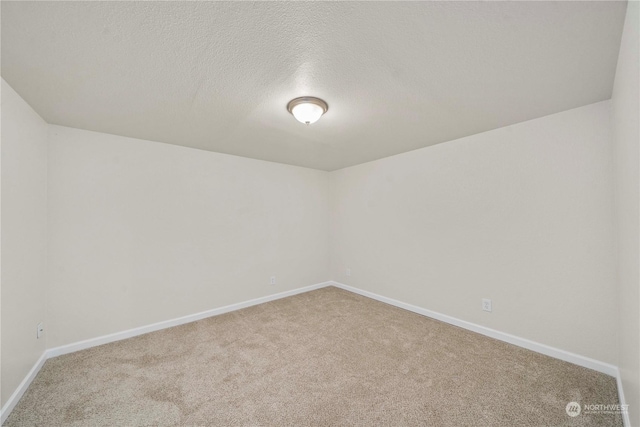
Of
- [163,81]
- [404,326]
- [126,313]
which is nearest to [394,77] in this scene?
[163,81]

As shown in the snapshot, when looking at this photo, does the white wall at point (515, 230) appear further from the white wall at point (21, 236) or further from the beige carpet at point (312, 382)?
the white wall at point (21, 236)

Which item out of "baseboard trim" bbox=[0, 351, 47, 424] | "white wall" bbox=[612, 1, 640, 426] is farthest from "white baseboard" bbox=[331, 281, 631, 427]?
"baseboard trim" bbox=[0, 351, 47, 424]

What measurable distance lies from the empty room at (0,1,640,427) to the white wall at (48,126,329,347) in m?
0.02

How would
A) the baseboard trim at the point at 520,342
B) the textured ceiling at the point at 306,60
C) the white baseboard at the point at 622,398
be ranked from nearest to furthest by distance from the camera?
the textured ceiling at the point at 306,60, the white baseboard at the point at 622,398, the baseboard trim at the point at 520,342

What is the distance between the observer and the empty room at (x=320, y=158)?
1.33 m

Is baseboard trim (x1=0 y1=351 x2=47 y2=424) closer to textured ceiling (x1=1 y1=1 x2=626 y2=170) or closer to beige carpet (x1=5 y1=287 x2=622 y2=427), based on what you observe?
beige carpet (x1=5 y1=287 x2=622 y2=427)

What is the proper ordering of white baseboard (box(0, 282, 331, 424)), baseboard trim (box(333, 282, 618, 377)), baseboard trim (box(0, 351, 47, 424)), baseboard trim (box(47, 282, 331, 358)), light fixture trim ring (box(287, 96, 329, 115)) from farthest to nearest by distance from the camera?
baseboard trim (box(47, 282, 331, 358)) → baseboard trim (box(333, 282, 618, 377)) → light fixture trim ring (box(287, 96, 329, 115)) → white baseboard (box(0, 282, 331, 424)) → baseboard trim (box(0, 351, 47, 424))

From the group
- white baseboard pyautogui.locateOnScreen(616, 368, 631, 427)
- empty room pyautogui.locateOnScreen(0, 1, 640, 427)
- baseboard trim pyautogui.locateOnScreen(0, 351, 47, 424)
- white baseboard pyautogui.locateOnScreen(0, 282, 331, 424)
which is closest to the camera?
empty room pyautogui.locateOnScreen(0, 1, 640, 427)

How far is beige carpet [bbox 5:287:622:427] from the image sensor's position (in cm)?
165

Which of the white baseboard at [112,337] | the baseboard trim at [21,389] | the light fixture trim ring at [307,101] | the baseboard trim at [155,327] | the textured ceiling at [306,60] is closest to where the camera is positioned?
the textured ceiling at [306,60]

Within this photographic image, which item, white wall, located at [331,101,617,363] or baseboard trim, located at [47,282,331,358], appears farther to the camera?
baseboard trim, located at [47,282,331,358]

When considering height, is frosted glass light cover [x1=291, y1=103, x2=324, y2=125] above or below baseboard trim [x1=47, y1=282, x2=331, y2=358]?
above

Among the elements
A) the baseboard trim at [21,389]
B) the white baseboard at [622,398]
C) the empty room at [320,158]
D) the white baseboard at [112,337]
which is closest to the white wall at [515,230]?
the empty room at [320,158]

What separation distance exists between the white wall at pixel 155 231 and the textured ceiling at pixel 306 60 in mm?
514
